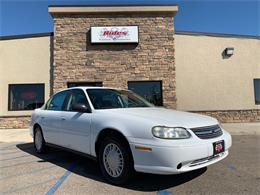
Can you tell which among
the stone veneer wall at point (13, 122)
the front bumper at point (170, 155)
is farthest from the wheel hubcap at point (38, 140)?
the stone veneer wall at point (13, 122)

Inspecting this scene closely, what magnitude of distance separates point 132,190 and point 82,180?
101 cm

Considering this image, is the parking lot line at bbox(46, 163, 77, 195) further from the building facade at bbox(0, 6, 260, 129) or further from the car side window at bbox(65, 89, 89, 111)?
the building facade at bbox(0, 6, 260, 129)

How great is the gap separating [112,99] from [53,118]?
5.07ft

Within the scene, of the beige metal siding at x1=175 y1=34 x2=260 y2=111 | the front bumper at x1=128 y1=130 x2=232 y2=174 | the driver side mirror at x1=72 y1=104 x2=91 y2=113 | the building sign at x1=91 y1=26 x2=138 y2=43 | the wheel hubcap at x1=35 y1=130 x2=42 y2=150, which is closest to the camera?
the front bumper at x1=128 y1=130 x2=232 y2=174

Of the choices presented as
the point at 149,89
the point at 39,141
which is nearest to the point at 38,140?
the point at 39,141

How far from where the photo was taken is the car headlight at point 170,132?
3.47 metres

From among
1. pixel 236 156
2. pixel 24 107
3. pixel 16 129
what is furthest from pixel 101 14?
pixel 236 156

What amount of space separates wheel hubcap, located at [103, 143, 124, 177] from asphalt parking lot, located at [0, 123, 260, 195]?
0.22m

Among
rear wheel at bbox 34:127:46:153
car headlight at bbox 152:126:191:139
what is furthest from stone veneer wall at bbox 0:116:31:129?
car headlight at bbox 152:126:191:139

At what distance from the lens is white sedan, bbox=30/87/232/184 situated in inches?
135

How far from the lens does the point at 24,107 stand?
1291cm

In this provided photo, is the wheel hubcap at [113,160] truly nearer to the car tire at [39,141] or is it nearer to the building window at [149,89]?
the car tire at [39,141]

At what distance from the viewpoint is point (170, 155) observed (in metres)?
3.38

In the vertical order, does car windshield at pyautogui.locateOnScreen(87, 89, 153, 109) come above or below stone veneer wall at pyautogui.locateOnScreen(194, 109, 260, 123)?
above
